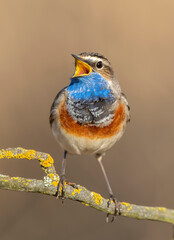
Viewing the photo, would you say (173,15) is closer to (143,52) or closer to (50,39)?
(143,52)

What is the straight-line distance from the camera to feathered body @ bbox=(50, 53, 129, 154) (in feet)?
12.7

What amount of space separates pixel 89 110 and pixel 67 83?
55.4 inches

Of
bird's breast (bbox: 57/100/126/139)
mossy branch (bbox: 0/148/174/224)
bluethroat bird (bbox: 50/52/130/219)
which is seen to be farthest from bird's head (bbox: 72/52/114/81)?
mossy branch (bbox: 0/148/174/224)

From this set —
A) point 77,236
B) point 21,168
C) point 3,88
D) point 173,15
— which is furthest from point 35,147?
point 173,15

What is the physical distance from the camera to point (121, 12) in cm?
548

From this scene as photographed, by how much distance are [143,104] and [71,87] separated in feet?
5.46

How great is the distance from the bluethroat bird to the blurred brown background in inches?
46.1

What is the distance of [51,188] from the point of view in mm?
2918

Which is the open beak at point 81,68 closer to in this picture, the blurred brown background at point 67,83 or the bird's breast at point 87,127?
the bird's breast at point 87,127

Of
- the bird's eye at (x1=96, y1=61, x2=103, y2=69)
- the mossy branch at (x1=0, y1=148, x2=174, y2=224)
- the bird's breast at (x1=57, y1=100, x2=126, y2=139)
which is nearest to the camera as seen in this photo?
the mossy branch at (x1=0, y1=148, x2=174, y2=224)

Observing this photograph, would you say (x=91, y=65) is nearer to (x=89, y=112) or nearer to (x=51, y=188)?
(x=89, y=112)

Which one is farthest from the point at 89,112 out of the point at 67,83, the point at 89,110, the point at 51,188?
the point at 67,83

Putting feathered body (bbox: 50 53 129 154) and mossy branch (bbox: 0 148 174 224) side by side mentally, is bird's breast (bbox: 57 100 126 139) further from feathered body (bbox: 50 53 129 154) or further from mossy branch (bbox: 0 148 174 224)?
mossy branch (bbox: 0 148 174 224)

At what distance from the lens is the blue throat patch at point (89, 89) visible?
390 cm
